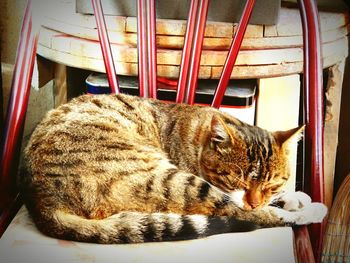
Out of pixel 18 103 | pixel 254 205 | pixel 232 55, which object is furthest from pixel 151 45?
pixel 254 205

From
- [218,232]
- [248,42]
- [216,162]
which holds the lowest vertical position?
[218,232]

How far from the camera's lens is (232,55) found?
1.43m

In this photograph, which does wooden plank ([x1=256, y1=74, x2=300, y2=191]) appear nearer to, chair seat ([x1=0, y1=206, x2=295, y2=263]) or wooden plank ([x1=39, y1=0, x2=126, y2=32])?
chair seat ([x1=0, y1=206, x2=295, y2=263])

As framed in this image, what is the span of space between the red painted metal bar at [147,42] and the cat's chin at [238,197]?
41cm

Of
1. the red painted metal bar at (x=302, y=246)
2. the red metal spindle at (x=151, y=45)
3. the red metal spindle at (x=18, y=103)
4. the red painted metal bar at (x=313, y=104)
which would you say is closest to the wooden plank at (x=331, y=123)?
the red painted metal bar at (x=313, y=104)

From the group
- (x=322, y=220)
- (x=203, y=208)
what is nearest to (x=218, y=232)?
(x=203, y=208)

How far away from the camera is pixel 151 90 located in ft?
4.93

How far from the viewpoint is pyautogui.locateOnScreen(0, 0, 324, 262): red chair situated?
1.42 meters

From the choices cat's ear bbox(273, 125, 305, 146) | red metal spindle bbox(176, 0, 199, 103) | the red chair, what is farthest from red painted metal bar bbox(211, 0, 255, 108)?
cat's ear bbox(273, 125, 305, 146)

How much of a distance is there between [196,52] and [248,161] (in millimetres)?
357

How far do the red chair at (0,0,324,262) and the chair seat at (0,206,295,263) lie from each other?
0.32 ft

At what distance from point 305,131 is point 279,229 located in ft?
0.99

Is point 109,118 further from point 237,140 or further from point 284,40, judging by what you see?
point 284,40

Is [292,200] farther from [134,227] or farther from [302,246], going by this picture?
[134,227]
